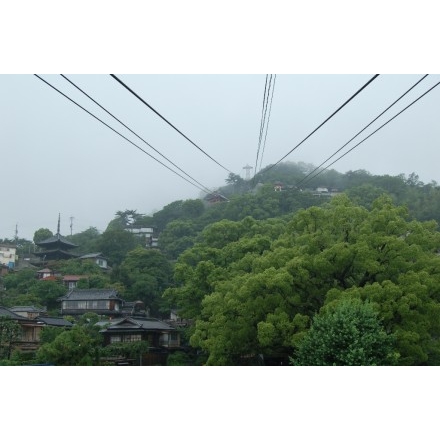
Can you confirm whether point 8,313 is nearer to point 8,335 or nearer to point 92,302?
point 8,335

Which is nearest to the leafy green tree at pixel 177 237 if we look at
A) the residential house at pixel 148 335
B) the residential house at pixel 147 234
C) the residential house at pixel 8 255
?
the residential house at pixel 147 234

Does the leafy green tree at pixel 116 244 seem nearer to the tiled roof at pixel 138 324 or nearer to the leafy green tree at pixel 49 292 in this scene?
the leafy green tree at pixel 49 292

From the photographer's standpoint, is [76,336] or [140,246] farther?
[140,246]

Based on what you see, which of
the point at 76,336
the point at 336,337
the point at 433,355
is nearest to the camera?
the point at 336,337

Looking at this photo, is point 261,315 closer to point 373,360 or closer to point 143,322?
point 373,360

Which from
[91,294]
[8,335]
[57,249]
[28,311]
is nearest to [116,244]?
[91,294]

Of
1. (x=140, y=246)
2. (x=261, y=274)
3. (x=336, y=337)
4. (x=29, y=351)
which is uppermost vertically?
(x=140, y=246)

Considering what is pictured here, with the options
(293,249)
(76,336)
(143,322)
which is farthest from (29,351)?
(293,249)

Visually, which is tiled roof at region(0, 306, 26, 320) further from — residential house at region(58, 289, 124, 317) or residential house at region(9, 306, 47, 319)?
residential house at region(58, 289, 124, 317)
